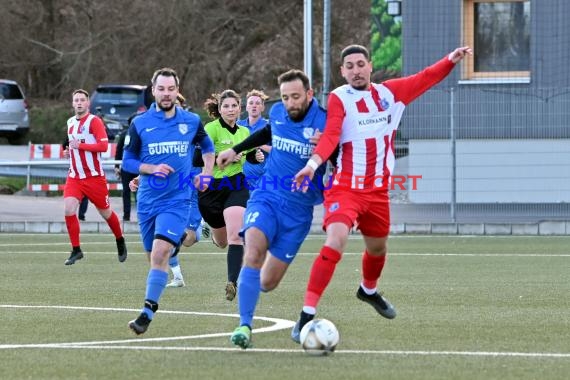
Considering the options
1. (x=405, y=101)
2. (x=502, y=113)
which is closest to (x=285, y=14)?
(x=502, y=113)

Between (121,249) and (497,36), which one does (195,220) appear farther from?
(497,36)

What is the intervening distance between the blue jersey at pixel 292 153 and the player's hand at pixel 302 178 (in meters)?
0.28

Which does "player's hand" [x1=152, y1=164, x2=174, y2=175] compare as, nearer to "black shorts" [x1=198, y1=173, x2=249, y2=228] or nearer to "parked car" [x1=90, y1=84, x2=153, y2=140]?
"black shorts" [x1=198, y1=173, x2=249, y2=228]

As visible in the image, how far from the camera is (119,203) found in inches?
1120

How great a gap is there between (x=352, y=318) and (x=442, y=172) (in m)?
13.1

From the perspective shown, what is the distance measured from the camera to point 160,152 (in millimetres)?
10797

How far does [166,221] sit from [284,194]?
55.6 inches

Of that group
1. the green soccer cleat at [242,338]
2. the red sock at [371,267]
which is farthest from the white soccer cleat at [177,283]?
the green soccer cleat at [242,338]

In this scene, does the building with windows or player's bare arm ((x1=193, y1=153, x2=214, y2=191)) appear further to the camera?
the building with windows

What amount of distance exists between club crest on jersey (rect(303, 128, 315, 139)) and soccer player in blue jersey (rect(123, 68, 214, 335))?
1.35 m

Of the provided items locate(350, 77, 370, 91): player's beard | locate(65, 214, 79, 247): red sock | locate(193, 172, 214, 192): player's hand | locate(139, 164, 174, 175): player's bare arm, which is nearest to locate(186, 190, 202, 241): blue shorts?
locate(65, 214, 79, 247): red sock

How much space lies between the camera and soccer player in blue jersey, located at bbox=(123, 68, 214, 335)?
10547 millimetres

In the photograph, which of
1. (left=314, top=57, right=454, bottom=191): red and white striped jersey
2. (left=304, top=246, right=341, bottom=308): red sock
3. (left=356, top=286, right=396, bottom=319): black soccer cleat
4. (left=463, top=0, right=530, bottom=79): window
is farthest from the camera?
(left=463, top=0, right=530, bottom=79): window

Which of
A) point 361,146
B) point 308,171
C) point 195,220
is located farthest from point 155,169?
point 195,220
